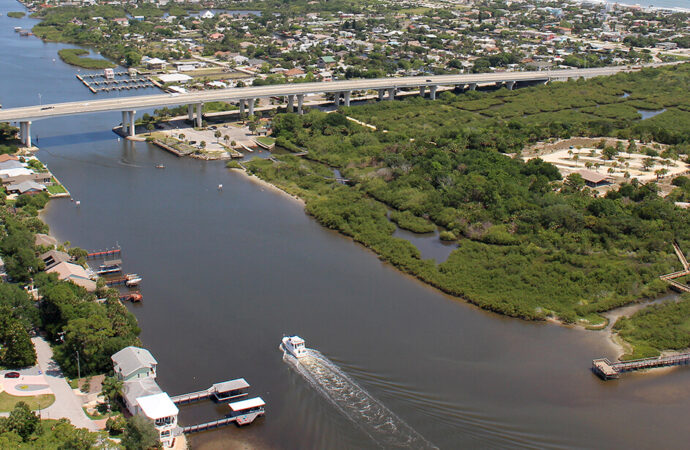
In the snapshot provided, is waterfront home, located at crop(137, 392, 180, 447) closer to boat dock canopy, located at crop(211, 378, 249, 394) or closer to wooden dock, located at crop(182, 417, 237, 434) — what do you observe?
wooden dock, located at crop(182, 417, 237, 434)

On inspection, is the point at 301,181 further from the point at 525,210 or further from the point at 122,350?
the point at 122,350

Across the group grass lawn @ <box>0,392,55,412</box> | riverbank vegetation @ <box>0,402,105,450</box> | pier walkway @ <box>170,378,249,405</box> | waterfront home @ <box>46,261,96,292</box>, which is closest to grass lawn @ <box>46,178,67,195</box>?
waterfront home @ <box>46,261,96,292</box>

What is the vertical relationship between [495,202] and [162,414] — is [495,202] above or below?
above

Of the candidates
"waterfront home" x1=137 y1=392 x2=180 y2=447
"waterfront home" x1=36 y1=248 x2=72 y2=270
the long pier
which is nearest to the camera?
"waterfront home" x1=137 y1=392 x2=180 y2=447

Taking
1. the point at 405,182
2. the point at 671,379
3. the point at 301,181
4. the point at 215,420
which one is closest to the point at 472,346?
the point at 671,379

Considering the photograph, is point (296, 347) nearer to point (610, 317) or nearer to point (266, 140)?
point (610, 317)

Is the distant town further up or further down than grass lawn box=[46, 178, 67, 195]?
further up

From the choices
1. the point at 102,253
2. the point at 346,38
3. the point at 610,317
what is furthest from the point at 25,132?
the point at 346,38
